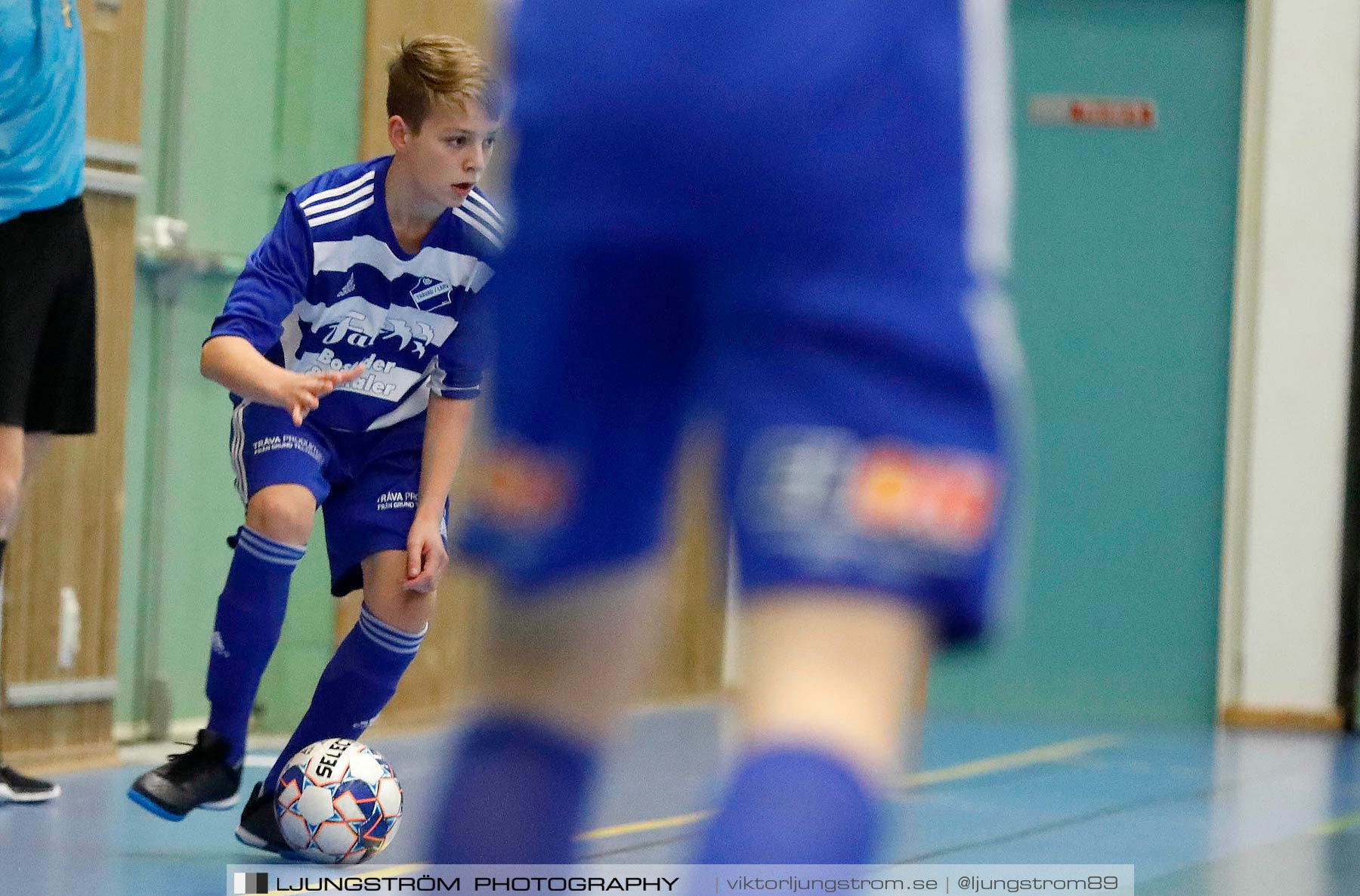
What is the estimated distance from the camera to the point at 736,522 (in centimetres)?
101

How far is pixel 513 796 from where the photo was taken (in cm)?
109

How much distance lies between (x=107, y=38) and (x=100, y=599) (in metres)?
1.33

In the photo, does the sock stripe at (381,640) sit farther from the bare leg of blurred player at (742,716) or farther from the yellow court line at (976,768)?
the bare leg of blurred player at (742,716)

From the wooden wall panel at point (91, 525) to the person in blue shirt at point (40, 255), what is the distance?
15.8 inches

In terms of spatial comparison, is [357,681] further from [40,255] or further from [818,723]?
[818,723]

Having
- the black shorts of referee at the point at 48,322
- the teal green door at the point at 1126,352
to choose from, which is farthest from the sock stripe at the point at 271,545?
the teal green door at the point at 1126,352

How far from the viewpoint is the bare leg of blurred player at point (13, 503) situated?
11.7 ft

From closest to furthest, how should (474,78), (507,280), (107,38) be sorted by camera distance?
1. (507,280)
2. (474,78)
3. (107,38)

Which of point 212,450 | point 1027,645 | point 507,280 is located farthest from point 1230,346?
point 507,280

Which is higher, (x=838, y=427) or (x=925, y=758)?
(x=838, y=427)

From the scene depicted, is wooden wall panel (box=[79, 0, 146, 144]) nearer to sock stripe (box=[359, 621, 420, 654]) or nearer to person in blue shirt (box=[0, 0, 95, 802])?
person in blue shirt (box=[0, 0, 95, 802])

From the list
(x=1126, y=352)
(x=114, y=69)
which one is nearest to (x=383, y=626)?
(x=114, y=69)

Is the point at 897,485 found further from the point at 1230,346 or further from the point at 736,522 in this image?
the point at 1230,346

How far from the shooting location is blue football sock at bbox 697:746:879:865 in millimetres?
916
